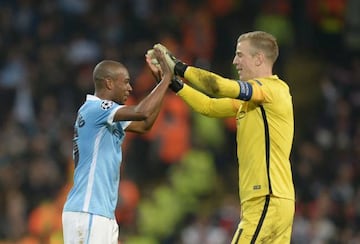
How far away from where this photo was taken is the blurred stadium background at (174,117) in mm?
13227

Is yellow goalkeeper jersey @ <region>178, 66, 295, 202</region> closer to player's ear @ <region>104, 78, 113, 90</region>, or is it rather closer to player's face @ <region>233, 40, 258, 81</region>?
player's face @ <region>233, 40, 258, 81</region>

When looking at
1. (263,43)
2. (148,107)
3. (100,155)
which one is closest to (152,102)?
(148,107)

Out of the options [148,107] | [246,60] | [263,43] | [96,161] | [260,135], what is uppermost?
[263,43]

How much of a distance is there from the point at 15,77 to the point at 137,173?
302 centimetres

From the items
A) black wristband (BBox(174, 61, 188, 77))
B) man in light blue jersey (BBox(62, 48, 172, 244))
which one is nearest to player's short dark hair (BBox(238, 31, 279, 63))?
black wristband (BBox(174, 61, 188, 77))

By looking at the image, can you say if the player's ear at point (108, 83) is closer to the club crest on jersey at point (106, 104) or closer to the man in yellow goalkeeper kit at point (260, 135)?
the club crest on jersey at point (106, 104)

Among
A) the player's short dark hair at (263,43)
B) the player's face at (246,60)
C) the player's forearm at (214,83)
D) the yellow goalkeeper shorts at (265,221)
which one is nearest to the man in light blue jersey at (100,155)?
the player's forearm at (214,83)

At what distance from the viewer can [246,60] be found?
25.0 ft

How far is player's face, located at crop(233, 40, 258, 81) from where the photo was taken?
758 cm

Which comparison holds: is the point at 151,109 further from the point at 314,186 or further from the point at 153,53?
the point at 314,186

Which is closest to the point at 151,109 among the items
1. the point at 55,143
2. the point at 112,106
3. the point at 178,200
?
the point at 112,106

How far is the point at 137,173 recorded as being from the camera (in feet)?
46.5

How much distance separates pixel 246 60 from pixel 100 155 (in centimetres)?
116

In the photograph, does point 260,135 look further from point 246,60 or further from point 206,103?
point 206,103
